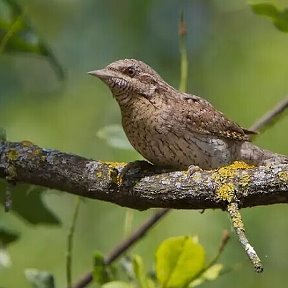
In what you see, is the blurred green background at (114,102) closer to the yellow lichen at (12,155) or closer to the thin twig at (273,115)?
the yellow lichen at (12,155)

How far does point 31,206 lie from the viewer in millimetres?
3094

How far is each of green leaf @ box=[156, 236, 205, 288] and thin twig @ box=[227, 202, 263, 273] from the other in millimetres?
397

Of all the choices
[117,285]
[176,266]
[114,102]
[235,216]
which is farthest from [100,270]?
[114,102]

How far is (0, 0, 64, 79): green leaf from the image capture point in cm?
312

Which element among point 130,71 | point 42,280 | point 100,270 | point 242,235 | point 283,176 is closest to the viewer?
point 242,235

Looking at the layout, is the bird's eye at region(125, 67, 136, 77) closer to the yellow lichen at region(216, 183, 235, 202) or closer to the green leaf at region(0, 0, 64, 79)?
the green leaf at region(0, 0, 64, 79)

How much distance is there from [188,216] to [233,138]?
2003 millimetres

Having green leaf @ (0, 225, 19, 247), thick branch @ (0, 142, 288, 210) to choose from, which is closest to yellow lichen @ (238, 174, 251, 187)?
thick branch @ (0, 142, 288, 210)

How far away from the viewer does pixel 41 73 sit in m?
8.40

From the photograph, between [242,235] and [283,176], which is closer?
[242,235]

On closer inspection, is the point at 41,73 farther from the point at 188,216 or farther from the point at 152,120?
the point at 152,120

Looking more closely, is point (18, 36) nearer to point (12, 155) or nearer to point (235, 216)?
point (12, 155)

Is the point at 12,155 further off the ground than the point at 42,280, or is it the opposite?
the point at 12,155

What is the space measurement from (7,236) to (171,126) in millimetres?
651
